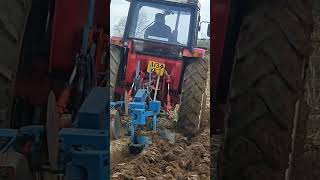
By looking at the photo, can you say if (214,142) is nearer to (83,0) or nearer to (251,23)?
(83,0)

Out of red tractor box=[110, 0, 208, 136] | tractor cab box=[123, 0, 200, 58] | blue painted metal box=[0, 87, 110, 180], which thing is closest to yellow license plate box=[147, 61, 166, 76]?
red tractor box=[110, 0, 208, 136]

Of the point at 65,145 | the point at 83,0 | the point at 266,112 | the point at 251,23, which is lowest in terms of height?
Result: the point at 65,145

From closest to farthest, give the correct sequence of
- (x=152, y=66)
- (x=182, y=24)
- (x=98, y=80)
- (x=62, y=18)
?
1. (x=62, y=18)
2. (x=98, y=80)
3. (x=152, y=66)
4. (x=182, y=24)

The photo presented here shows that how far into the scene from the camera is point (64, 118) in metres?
2.42

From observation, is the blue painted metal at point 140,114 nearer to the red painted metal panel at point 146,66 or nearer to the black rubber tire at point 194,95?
the red painted metal panel at point 146,66

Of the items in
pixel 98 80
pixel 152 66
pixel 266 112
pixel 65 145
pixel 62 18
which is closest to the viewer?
pixel 266 112

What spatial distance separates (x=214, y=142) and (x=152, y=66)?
2.52 metres

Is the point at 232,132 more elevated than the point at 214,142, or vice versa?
the point at 232,132

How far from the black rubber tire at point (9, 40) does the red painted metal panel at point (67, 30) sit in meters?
0.76

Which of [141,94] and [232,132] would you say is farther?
[141,94]

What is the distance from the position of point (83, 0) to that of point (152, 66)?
8.24 ft

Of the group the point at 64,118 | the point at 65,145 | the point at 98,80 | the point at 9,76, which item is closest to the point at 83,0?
the point at 98,80

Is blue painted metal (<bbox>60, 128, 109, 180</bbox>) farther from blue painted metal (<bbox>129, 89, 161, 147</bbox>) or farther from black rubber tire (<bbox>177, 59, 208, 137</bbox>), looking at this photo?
black rubber tire (<bbox>177, 59, 208, 137</bbox>)

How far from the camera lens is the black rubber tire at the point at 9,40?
1.76m
